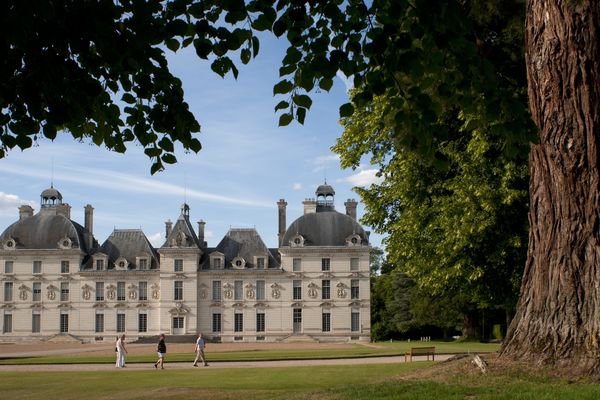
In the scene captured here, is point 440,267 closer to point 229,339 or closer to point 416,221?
point 416,221

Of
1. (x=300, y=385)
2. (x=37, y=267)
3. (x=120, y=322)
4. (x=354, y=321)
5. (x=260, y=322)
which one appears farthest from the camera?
(x=37, y=267)

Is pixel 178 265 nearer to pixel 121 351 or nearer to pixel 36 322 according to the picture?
pixel 36 322

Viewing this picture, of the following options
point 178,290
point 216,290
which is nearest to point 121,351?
point 178,290

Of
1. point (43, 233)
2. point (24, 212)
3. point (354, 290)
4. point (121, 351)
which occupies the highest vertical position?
point (24, 212)

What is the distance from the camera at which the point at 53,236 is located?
207 feet

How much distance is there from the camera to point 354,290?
200 ft

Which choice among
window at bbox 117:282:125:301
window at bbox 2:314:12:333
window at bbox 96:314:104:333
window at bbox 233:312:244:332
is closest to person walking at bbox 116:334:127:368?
window at bbox 233:312:244:332

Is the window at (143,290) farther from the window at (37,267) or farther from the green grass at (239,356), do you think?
the green grass at (239,356)

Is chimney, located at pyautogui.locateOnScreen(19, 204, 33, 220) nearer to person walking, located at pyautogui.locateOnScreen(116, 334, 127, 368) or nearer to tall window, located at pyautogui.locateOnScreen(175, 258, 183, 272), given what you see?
tall window, located at pyautogui.locateOnScreen(175, 258, 183, 272)

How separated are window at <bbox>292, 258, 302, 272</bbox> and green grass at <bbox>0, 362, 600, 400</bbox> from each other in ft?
137

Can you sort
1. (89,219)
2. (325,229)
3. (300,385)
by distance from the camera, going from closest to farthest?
(300,385), (325,229), (89,219)

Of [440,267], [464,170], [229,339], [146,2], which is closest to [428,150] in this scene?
[146,2]

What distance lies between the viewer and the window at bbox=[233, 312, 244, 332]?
201 ft

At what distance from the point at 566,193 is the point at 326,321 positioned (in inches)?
2022
